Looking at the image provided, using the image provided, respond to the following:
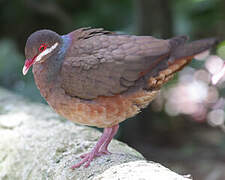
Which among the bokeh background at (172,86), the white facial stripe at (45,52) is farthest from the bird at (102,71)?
the bokeh background at (172,86)

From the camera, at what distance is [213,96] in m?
5.28

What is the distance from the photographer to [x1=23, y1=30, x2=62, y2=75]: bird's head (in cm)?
301

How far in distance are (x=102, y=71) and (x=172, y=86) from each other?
278 cm

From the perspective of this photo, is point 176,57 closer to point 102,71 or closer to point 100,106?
point 102,71

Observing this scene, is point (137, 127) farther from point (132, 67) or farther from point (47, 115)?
point (132, 67)

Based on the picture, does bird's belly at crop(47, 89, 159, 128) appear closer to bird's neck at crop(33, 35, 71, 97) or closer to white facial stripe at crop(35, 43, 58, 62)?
bird's neck at crop(33, 35, 71, 97)

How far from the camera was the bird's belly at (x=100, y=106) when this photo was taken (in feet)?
9.83

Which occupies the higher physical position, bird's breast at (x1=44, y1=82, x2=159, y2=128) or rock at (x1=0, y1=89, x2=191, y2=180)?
bird's breast at (x1=44, y1=82, x2=159, y2=128)

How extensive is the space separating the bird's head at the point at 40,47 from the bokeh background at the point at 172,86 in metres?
1.65

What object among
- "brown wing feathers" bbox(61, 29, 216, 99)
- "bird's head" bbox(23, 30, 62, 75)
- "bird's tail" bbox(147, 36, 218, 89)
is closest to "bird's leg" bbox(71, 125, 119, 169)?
"brown wing feathers" bbox(61, 29, 216, 99)

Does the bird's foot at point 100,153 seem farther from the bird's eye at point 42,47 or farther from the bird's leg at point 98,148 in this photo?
the bird's eye at point 42,47

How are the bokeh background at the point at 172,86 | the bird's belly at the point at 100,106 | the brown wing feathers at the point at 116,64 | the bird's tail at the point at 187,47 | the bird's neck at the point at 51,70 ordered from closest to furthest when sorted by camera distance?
the bird's tail at the point at 187,47
the brown wing feathers at the point at 116,64
the bird's belly at the point at 100,106
the bird's neck at the point at 51,70
the bokeh background at the point at 172,86

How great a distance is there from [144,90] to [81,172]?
73 centimetres

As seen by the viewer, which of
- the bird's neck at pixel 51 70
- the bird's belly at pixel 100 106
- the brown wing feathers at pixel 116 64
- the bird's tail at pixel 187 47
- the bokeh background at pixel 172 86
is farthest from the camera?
the bokeh background at pixel 172 86
